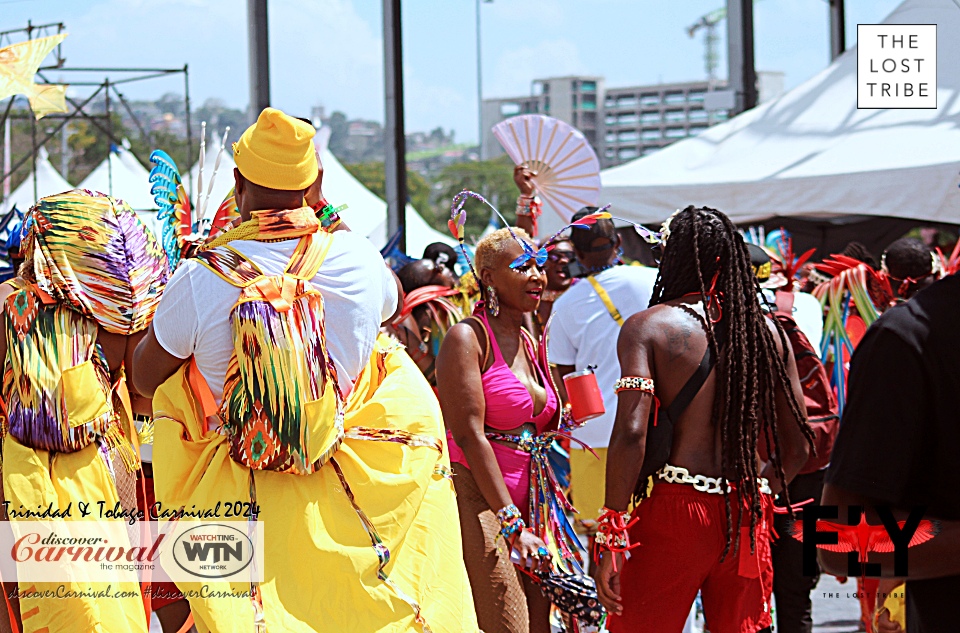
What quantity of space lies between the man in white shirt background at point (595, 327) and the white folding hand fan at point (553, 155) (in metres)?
2.14

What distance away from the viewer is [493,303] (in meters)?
4.66

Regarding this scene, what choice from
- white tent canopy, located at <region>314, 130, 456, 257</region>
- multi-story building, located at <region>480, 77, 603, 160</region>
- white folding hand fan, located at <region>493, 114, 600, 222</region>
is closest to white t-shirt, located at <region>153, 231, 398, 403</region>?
white folding hand fan, located at <region>493, 114, 600, 222</region>

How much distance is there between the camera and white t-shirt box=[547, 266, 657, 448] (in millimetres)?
5785

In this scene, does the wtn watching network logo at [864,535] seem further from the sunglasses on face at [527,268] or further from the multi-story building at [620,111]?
the multi-story building at [620,111]

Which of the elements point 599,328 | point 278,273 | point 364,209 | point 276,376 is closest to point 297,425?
point 276,376

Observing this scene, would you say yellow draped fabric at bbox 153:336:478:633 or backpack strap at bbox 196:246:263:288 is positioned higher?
backpack strap at bbox 196:246:263:288

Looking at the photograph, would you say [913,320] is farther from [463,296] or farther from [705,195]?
[705,195]

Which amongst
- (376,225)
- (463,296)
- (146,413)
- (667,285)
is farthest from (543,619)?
(376,225)

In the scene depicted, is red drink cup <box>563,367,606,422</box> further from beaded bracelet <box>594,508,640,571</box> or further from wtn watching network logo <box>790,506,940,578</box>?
wtn watching network logo <box>790,506,940,578</box>

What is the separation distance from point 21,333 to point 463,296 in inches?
131

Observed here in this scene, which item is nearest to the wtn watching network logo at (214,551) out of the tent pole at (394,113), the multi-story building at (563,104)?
the tent pole at (394,113)

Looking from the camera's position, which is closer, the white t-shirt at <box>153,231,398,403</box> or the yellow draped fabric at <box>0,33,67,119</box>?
the white t-shirt at <box>153,231,398,403</box>

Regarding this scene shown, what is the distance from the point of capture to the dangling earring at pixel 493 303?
4.65 metres

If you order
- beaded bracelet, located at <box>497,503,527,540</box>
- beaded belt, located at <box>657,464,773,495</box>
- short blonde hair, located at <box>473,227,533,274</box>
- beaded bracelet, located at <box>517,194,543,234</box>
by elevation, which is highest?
beaded bracelet, located at <box>517,194,543,234</box>
